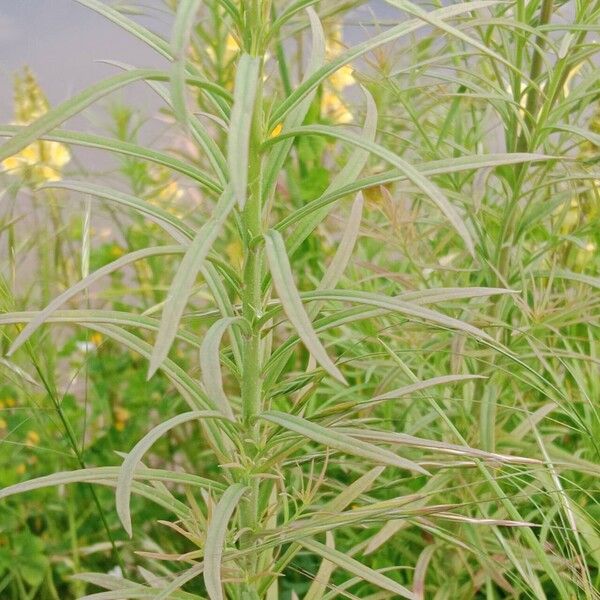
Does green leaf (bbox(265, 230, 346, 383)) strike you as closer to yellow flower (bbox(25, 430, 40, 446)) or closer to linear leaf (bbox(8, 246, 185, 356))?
Result: linear leaf (bbox(8, 246, 185, 356))

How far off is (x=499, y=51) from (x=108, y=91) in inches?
24.9

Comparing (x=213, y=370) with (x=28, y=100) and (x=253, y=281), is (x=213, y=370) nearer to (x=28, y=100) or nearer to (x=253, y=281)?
(x=253, y=281)

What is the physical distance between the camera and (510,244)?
1.01m

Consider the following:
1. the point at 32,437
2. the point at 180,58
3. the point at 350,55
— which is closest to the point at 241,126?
the point at 180,58

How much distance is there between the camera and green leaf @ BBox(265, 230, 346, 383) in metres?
0.50

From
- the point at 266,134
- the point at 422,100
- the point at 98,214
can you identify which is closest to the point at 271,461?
the point at 266,134

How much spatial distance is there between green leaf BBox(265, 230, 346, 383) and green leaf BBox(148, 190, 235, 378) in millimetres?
39

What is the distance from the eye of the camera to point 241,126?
1.62 ft

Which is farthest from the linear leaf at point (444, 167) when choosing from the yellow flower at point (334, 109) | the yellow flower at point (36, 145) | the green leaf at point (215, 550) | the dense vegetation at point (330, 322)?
the yellow flower at point (334, 109)

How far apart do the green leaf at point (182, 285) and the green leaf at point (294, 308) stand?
0.13ft

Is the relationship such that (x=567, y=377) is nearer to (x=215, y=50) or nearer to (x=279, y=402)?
(x=279, y=402)

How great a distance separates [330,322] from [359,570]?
188 millimetres

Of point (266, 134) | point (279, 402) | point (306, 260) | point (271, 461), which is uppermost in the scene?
point (266, 134)

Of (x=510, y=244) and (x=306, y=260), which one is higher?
(x=510, y=244)
